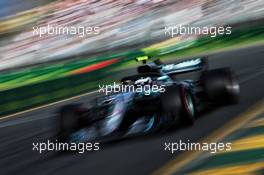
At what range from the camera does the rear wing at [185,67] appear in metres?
6.55

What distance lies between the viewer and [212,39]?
17078 millimetres

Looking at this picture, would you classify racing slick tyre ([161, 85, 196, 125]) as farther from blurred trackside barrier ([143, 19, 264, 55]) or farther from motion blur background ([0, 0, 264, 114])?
motion blur background ([0, 0, 264, 114])

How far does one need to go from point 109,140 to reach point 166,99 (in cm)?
82

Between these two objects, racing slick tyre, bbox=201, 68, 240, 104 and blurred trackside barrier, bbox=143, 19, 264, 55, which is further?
blurred trackside barrier, bbox=143, 19, 264, 55

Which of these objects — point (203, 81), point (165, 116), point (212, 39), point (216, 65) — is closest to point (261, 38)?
point (212, 39)

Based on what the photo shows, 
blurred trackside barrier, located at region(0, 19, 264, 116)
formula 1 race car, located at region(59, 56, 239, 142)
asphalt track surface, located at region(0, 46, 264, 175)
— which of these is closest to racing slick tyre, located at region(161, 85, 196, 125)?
formula 1 race car, located at region(59, 56, 239, 142)

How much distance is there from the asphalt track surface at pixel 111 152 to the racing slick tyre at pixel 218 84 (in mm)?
189

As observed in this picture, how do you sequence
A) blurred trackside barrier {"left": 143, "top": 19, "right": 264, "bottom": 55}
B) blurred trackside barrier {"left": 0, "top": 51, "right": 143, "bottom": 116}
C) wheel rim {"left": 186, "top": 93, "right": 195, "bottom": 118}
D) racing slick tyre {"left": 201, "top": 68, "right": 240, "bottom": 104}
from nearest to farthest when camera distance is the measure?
1. wheel rim {"left": 186, "top": 93, "right": 195, "bottom": 118}
2. racing slick tyre {"left": 201, "top": 68, "right": 240, "bottom": 104}
3. blurred trackside barrier {"left": 0, "top": 51, "right": 143, "bottom": 116}
4. blurred trackside barrier {"left": 143, "top": 19, "right": 264, "bottom": 55}

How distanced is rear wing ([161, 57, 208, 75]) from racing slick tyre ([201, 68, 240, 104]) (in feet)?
0.40

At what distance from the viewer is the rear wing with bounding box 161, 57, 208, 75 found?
21.5 ft

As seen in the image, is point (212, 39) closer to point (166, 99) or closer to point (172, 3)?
point (172, 3)

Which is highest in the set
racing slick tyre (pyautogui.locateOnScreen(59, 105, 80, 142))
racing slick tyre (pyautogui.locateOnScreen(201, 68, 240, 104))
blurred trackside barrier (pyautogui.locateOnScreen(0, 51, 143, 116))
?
racing slick tyre (pyautogui.locateOnScreen(201, 68, 240, 104))

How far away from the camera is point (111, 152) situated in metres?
5.76

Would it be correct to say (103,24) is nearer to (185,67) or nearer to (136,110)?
(185,67)
